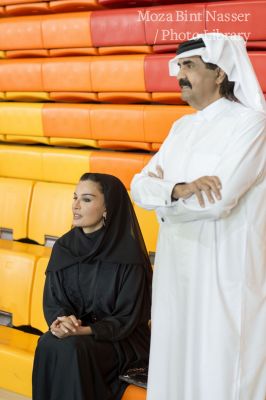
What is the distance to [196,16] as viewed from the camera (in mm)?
3262

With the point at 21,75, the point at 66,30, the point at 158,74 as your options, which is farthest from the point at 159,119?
the point at 21,75

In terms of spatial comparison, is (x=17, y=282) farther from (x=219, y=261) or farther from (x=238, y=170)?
(x=238, y=170)

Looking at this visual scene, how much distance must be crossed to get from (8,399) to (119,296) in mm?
746

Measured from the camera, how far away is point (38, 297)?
3141 millimetres

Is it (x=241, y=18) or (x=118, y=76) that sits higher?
(x=241, y=18)

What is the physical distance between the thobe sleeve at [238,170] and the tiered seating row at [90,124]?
1316mm

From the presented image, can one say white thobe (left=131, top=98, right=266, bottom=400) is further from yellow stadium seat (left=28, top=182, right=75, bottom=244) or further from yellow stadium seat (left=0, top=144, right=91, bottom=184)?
yellow stadium seat (left=0, top=144, right=91, bottom=184)

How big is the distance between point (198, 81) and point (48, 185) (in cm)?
161

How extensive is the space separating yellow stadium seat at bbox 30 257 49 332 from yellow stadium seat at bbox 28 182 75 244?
0.38m

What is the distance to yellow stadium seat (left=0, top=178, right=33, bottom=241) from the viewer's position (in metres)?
3.68

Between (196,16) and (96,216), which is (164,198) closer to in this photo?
(96,216)

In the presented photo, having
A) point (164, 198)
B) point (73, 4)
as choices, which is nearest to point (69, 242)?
point (164, 198)

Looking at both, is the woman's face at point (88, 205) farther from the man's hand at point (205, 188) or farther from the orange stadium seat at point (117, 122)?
the orange stadium seat at point (117, 122)

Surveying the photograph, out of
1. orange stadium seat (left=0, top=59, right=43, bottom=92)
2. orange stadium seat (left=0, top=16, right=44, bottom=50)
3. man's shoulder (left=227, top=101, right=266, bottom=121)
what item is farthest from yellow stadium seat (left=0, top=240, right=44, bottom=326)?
man's shoulder (left=227, top=101, right=266, bottom=121)
